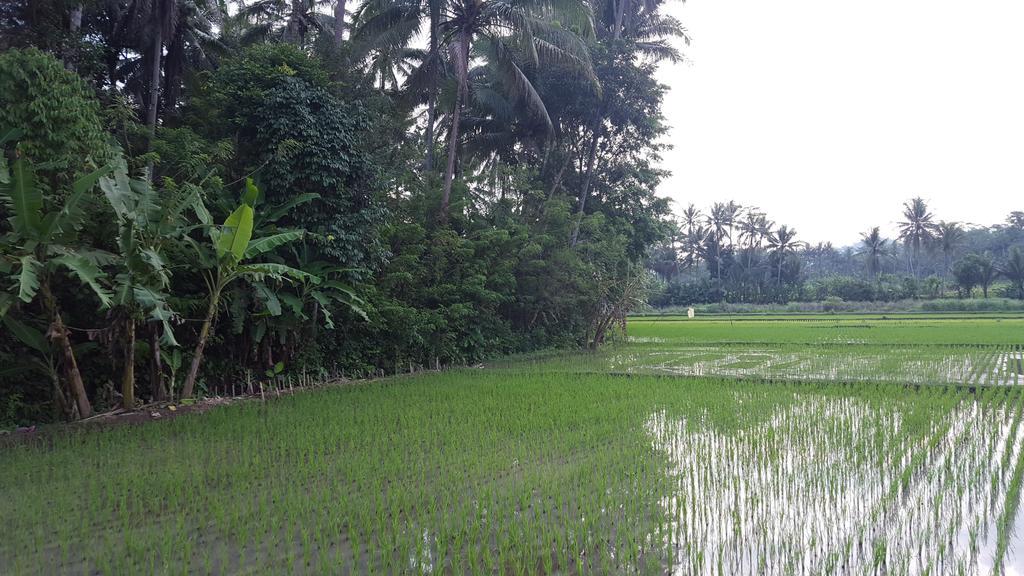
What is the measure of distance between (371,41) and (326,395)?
676 cm

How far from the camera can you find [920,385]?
26.0 feet

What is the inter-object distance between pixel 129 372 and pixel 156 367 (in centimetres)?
47

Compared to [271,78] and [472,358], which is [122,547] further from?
[472,358]

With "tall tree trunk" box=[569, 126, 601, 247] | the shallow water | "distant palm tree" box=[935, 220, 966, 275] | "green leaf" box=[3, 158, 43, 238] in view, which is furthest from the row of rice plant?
"distant palm tree" box=[935, 220, 966, 275]

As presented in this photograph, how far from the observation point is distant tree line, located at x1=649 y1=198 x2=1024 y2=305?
3753 centimetres

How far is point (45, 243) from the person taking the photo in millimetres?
5152

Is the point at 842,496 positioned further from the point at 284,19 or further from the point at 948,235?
the point at 948,235

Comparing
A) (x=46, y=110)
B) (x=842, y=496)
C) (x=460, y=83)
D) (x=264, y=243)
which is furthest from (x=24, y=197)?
(x=460, y=83)

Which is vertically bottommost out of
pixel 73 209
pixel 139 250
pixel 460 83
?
pixel 139 250

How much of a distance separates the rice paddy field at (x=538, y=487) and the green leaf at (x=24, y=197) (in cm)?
190

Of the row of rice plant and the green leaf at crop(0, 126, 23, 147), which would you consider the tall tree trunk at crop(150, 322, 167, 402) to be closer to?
the row of rice plant

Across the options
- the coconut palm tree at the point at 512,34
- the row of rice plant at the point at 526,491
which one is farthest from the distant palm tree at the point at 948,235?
the row of rice plant at the point at 526,491

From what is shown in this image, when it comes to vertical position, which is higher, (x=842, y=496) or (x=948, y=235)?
(x=948, y=235)

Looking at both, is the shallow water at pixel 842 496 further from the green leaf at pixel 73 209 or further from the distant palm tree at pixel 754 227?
the distant palm tree at pixel 754 227
